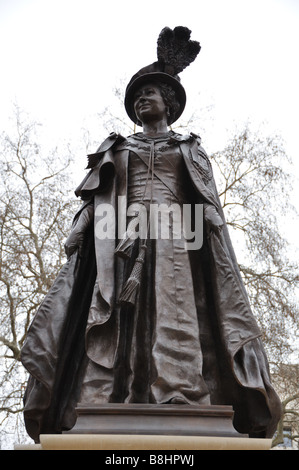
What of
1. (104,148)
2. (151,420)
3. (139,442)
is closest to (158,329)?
(151,420)

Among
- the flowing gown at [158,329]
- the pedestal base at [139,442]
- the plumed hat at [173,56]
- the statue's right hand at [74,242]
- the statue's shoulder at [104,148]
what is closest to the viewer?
the pedestal base at [139,442]

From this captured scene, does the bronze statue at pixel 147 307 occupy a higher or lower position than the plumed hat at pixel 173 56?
lower

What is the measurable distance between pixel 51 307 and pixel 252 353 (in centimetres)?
141

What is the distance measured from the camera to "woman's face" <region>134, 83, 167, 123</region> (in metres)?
5.14

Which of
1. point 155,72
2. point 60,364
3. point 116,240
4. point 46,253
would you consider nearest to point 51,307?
point 60,364

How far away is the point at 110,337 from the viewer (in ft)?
13.4

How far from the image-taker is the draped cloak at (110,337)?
3977 mm

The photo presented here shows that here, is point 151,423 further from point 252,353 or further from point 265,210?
point 265,210

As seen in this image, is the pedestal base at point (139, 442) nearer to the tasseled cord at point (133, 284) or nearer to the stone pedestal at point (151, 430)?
the stone pedestal at point (151, 430)

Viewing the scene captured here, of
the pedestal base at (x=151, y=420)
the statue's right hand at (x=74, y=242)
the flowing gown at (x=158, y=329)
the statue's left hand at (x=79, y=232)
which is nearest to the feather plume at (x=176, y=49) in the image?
the flowing gown at (x=158, y=329)

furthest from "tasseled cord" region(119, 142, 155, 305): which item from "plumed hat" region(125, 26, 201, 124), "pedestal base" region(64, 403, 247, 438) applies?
"plumed hat" region(125, 26, 201, 124)

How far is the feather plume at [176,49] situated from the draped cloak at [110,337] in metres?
1.24

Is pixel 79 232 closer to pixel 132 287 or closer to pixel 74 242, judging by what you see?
pixel 74 242
